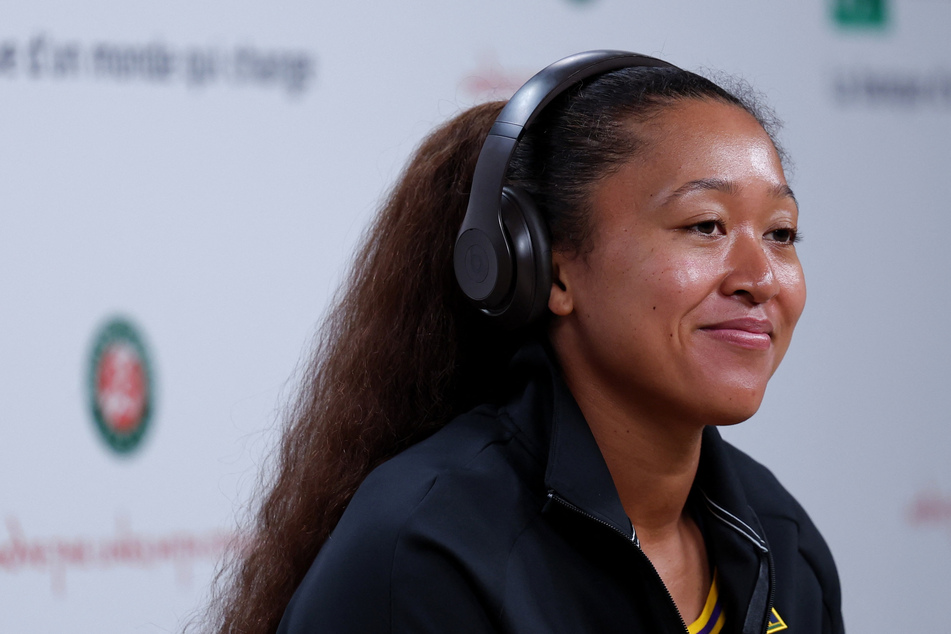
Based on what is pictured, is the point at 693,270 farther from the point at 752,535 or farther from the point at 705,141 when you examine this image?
the point at 752,535

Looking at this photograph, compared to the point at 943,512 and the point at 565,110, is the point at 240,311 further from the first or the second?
the point at 943,512

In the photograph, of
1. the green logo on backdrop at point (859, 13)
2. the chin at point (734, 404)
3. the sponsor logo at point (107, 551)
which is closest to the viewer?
the chin at point (734, 404)

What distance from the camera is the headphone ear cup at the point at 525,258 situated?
891 mm

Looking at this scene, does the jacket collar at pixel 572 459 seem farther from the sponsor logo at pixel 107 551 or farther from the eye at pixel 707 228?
the sponsor logo at pixel 107 551

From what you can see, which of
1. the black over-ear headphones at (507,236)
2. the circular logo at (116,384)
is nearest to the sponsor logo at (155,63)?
the circular logo at (116,384)

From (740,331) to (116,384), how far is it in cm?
97

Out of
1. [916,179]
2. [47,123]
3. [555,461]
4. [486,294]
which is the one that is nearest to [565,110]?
[486,294]

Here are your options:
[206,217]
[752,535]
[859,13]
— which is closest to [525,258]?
[752,535]

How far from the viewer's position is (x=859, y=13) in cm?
194

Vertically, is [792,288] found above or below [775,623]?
above

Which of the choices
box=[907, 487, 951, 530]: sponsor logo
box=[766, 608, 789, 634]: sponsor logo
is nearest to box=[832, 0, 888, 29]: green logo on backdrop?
box=[907, 487, 951, 530]: sponsor logo

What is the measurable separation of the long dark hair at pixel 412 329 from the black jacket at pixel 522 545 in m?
0.07

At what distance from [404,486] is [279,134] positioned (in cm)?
90

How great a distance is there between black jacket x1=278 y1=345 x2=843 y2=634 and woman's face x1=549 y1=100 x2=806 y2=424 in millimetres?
80
